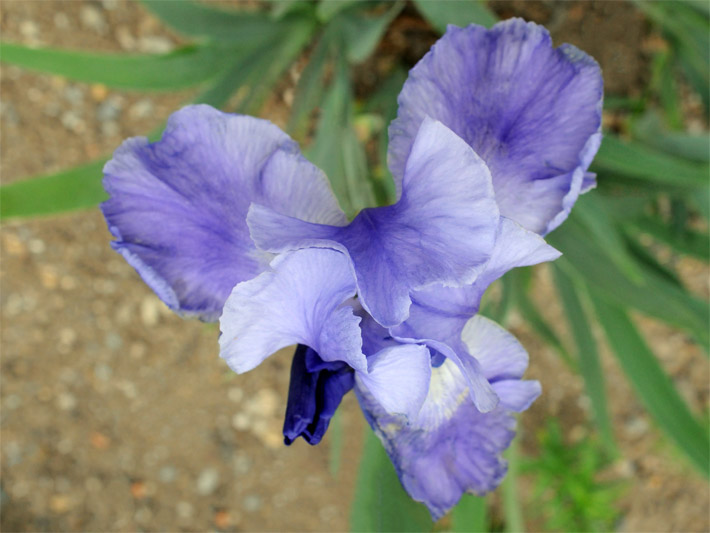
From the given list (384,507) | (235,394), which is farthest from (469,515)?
(235,394)

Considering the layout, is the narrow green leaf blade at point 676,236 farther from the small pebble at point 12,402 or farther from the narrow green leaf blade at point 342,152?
the small pebble at point 12,402

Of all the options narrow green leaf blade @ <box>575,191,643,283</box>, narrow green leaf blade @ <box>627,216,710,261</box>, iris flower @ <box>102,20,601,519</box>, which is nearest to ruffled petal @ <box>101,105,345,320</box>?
iris flower @ <box>102,20,601,519</box>

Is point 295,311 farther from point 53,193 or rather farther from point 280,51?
point 280,51

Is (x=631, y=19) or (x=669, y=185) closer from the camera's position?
(x=669, y=185)

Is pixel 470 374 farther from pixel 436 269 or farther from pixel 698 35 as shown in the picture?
pixel 698 35

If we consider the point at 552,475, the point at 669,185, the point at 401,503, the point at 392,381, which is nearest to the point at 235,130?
the point at 392,381

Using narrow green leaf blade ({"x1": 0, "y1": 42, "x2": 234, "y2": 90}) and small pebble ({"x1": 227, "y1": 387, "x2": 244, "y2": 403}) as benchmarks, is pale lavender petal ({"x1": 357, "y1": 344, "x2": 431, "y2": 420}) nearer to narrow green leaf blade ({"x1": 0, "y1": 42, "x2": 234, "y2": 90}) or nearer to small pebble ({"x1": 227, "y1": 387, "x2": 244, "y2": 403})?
narrow green leaf blade ({"x1": 0, "y1": 42, "x2": 234, "y2": 90})
